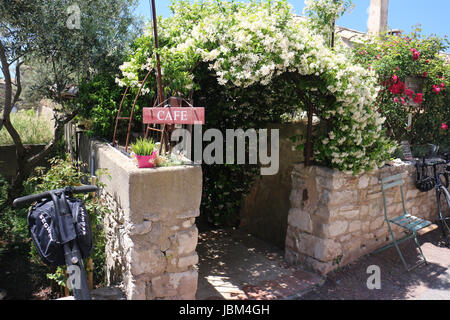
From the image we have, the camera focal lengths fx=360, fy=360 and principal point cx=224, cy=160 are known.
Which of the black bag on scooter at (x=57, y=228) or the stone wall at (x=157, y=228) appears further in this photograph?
the stone wall at (x=157, y=228)

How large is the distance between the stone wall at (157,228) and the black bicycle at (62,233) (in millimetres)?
430

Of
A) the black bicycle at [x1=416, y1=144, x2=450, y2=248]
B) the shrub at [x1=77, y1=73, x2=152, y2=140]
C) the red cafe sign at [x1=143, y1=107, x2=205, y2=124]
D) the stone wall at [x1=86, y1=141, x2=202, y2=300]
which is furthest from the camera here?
the black bicycle at [x1=416, y1=144, x2=450, y2=248]

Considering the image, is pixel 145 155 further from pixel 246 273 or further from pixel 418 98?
pixel 418 98

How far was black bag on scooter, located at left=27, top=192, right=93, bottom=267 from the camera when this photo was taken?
2.34 m

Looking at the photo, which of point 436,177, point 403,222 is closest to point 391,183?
point 403,222

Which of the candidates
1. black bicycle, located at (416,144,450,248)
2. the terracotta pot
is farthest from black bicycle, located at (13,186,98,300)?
black bicycle, located at (416,144,450,248)

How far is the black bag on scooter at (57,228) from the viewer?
2.34 metres

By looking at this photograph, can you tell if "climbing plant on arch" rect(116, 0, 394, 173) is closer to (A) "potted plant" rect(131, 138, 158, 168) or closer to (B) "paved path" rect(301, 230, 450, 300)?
(A) "potted plant" rect(131, 138, 158, 168)

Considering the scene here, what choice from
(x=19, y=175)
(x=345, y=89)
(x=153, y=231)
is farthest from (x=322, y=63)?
(x=19, y=175)

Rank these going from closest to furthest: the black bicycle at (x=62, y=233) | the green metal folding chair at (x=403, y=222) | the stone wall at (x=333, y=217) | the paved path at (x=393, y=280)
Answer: the black bicycle at (x=62, y=233) → the paved path at (x=393, y=280) → the stone wall at (x=333, y=217) → the green metal folding chair at (x=403, y=222)

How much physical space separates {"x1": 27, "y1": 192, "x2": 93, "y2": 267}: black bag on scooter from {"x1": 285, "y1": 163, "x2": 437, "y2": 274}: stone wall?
259 centimetres

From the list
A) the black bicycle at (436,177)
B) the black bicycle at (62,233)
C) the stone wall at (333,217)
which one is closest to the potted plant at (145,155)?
the black bicycle at (62,233)

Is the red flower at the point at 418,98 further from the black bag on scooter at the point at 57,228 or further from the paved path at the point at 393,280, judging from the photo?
the black bag on scooter at the point at 57,228

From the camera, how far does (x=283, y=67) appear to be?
145 inches
